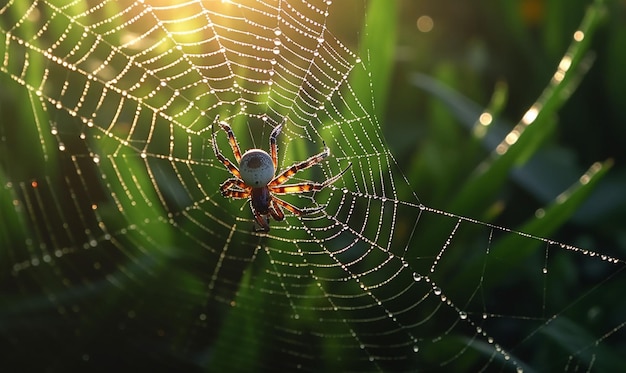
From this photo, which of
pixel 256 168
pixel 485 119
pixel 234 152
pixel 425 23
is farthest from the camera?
pixel 425 23

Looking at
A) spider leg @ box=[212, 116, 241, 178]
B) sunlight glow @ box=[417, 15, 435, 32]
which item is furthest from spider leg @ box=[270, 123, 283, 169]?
sunlight glow @ box=[417, 15, 435, 32]

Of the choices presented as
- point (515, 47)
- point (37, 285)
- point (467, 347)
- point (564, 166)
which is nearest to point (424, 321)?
point (467, 347)

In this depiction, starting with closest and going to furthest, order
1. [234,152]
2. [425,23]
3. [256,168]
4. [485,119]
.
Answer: [256,168], [234,152], [485,119], [425,23]

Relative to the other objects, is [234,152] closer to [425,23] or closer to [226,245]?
[226,245]

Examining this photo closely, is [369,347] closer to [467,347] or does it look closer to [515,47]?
[467,347]

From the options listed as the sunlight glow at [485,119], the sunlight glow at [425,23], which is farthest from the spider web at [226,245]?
the sunlight glow at [425,23]

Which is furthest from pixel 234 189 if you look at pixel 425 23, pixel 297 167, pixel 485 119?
pixel 425 23
